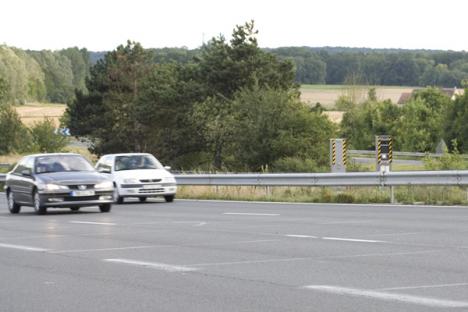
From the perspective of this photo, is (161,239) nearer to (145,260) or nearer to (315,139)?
(145,260)

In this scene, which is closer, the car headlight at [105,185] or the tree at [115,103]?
the car headlight at [105,185]

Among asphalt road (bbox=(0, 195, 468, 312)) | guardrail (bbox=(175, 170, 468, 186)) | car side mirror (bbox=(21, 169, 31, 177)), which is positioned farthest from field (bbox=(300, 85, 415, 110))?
asphalt road (bbox=(0, 195, 468, 312))

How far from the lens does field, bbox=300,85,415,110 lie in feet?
501

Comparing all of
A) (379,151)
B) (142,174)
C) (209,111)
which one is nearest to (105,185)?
(142,174)

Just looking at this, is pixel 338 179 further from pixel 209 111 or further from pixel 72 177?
pixel 209 111

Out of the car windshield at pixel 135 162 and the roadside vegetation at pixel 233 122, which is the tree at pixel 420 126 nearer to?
the roadside vegetation at pixel 233 122

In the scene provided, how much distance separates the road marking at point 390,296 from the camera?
9.40 m

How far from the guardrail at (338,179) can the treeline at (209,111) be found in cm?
1167

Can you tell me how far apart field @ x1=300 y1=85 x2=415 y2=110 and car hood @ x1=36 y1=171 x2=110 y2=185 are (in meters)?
124

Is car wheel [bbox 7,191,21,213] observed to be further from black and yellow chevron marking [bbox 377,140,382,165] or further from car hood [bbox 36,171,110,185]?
black and yellow chevron marking [bbox 377,140,382,165]

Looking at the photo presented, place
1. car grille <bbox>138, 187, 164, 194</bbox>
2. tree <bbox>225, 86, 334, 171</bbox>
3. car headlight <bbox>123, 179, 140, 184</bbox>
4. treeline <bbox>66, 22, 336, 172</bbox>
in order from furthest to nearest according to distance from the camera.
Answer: treeline <bbox>66, 22, 336, 172</bbox> → tree <bbox>225, 86, 334, 171</bbox> → car headlight <bbox>123, 179, 140, 184</bbox> → car grille <bbox>138, 187, 164, 194</bbox>

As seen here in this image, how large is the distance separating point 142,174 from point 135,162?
130cm

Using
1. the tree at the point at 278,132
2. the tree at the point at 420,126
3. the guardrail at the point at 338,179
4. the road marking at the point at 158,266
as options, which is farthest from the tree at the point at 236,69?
the road marking at the point at 158,266

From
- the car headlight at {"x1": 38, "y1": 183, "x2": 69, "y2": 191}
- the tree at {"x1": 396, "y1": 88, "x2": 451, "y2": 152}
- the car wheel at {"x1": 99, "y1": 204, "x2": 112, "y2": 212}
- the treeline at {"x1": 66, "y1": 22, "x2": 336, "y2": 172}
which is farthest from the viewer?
the tree at {"x1": 396, "y1": 88, "x2": 451, "y2": 152}
